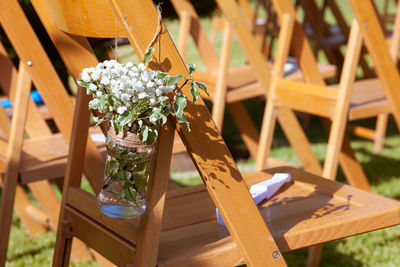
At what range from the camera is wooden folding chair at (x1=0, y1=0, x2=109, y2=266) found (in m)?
2.36

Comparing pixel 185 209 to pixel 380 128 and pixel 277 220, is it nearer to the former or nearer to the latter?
pixel 277 220

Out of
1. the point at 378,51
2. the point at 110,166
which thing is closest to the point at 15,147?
the point at 110,166

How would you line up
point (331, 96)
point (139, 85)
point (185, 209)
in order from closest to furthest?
1. point (139, 85)
2. point (185, 209)
3. point (331, 96)

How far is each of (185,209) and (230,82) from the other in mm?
2040

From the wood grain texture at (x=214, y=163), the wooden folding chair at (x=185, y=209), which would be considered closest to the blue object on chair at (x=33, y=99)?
the wooden folding chair at (x=185, y=209)

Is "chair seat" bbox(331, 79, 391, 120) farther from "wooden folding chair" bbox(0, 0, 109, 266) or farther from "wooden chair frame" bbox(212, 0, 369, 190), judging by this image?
"wooden folding chair" bbox(0, 0, 109, 266)

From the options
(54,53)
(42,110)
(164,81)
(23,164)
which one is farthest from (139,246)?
(54,53)

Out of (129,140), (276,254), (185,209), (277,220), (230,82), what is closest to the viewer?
(129,140)

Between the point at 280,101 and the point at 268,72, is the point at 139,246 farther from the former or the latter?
the point at 268,72

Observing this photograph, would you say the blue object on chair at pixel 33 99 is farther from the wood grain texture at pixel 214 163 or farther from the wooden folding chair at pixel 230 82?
the wood grain texture at pixel 214 163

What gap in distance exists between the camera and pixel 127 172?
5.06 ft

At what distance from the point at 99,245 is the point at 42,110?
1.78 m

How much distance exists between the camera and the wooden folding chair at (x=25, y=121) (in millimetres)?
2357

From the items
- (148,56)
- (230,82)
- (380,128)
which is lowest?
(380,128)
